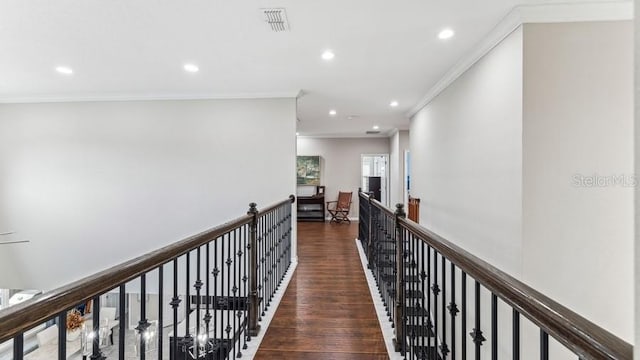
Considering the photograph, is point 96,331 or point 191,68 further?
point 191,68

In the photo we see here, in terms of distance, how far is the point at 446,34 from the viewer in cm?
270

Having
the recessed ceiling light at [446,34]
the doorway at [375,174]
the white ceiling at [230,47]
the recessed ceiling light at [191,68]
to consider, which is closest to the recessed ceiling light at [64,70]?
the white ceiling at [230,47]

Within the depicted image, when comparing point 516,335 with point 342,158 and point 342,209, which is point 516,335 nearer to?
Result: point 342,209

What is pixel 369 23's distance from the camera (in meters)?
2.51

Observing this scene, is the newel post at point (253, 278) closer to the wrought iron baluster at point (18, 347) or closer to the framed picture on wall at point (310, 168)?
the wrought iron baluster at point (18, 347)

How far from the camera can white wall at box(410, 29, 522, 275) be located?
2.39m

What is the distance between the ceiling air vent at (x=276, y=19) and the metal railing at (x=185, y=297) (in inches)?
60.7

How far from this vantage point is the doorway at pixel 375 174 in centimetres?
908

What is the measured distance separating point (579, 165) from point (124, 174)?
5.59m

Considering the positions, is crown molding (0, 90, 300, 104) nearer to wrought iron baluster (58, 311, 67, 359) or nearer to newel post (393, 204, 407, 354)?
newel post (393, 204, 407, 354)

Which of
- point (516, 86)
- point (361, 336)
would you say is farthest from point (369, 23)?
point (361, 336)

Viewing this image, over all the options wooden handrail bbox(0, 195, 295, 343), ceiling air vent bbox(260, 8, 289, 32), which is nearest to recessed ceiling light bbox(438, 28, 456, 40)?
ceiling air vent bbox(260, 8, 289, 32)

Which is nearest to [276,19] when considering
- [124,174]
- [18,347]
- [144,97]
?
[18,347]

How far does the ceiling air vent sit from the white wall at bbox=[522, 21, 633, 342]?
6.33 ft
